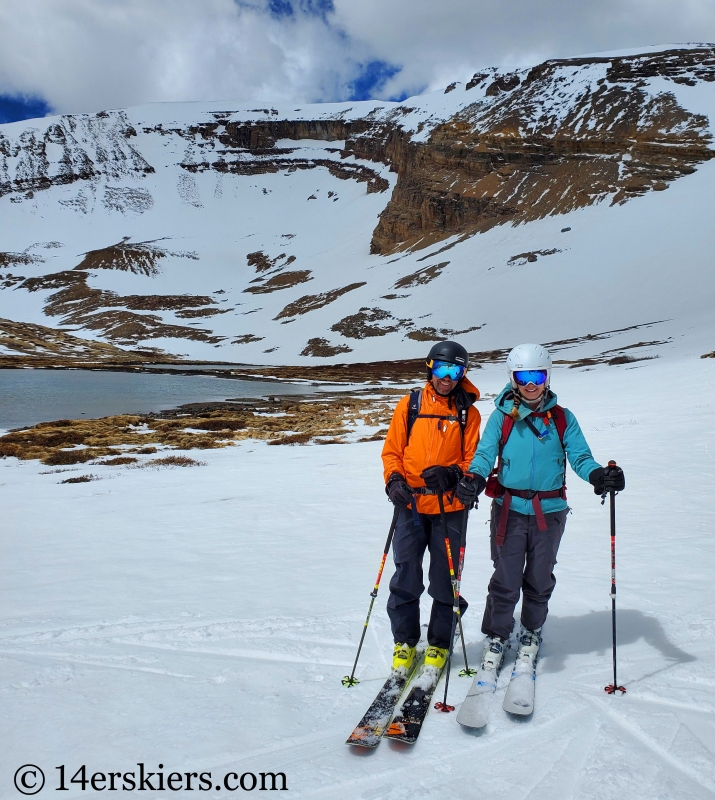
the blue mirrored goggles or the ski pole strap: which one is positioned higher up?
the blue mirrored goggles

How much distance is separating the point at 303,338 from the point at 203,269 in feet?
353

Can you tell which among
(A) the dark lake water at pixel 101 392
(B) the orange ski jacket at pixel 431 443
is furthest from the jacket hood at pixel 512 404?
(A) the dark lake water at pixel 101 392

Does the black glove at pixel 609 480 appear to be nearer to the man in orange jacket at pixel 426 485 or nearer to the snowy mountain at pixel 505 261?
the man in orange jacket at pixel 426 485

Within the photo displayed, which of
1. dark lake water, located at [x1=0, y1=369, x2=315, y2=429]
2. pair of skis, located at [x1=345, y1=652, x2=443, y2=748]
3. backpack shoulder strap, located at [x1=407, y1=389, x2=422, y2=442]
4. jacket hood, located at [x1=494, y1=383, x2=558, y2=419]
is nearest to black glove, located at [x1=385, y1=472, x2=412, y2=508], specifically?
backpack shoulder strap, located at [x1=407, y1=389, x2=422, y2=442]

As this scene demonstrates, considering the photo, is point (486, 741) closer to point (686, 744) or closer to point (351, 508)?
point (686, 744)

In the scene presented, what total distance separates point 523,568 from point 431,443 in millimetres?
1247

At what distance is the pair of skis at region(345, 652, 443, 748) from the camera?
11.0 ft

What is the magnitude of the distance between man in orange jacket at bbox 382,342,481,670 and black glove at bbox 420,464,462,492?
0.24 ft

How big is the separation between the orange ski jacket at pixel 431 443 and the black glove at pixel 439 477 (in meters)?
0.16

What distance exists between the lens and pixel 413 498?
4.06m

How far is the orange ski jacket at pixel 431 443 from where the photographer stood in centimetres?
404

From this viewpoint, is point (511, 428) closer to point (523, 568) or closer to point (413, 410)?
point (413, 410)

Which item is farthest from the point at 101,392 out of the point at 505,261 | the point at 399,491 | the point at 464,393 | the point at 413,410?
the point at 505,261

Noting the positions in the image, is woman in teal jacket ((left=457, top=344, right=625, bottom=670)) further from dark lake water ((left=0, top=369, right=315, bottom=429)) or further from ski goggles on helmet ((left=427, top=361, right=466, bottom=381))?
dark lake water ((left=0, top=369, right=315, bottom=429))
